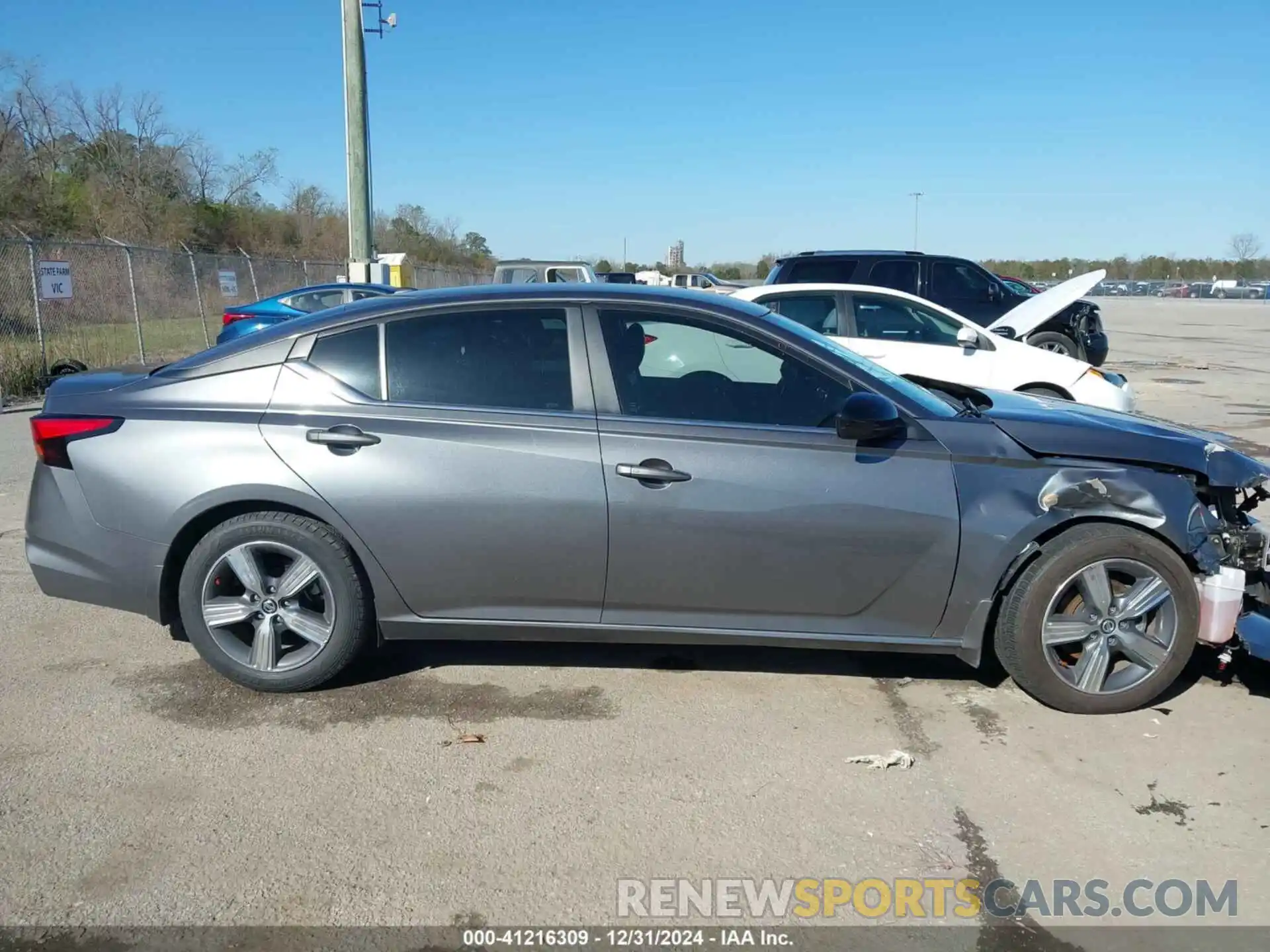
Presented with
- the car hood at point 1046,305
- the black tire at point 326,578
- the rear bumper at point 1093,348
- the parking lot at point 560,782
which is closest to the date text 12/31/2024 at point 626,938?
the parking lot at point 560,782

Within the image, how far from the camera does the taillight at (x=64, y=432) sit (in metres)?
4.11

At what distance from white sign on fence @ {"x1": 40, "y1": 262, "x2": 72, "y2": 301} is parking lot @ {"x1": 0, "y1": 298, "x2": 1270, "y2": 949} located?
10.5 m

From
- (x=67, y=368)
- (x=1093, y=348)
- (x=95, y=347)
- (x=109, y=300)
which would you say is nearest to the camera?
(x=67, y=368)

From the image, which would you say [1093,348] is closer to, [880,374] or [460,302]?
[880,374]

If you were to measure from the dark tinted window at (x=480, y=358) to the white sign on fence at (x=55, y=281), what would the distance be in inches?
464

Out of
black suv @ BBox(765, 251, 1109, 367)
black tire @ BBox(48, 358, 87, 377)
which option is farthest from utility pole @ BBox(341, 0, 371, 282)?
black suv @ BBox(765, 251, 1109, 367)

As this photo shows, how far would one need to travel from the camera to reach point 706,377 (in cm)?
412

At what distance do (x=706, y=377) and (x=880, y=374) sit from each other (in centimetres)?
77

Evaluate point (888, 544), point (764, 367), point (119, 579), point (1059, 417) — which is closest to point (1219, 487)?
point (1059, 417)

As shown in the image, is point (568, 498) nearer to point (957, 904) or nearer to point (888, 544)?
point (888, 544)

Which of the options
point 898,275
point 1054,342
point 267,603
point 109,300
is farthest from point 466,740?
point 109,300

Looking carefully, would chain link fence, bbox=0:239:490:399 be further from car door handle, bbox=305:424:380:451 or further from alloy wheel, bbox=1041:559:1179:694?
alloy wheel, bbox=1041:559:1179:694

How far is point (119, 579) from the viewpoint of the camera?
4098 mm

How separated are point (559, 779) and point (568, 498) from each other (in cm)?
106
